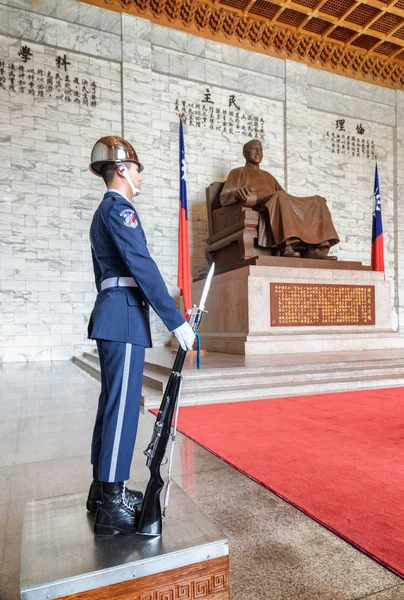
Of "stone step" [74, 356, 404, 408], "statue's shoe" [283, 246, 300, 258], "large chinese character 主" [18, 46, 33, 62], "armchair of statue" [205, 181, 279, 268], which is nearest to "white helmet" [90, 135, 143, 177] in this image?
"stone step" [74, 356, 404, 408]

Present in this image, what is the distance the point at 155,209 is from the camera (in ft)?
24.1

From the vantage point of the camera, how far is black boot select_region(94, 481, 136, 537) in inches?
38.5

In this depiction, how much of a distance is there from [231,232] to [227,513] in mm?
4525

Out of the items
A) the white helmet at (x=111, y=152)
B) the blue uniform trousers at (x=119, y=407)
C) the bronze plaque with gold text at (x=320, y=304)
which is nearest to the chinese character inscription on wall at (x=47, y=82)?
the bronze plaque with gold text at (x=320, y=304)

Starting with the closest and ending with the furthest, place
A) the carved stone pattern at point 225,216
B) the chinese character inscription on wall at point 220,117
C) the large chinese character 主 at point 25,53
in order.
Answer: the carved stone pattern at point 225,216
the large chinese character 主 at point 25,53
the chinese character inscription on wall at point 220,117

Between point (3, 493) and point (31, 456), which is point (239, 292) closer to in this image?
point (31, 456)

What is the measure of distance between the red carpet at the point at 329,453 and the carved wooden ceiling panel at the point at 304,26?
24.1 ft

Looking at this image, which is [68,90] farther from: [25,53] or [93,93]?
[25,53]

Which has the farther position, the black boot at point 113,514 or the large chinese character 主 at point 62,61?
the large chinese character 主 at point 62,61

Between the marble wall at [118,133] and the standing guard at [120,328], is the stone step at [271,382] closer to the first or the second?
the standing guard at [120,328]

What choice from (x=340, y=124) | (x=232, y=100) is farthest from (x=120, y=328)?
(x=340, y=124)

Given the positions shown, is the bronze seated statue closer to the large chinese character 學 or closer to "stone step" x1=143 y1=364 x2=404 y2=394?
"stone step" x1=143 y1=364 x2=404 y2=394

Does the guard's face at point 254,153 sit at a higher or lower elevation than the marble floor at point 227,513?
higher

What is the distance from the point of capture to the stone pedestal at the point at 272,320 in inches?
184
